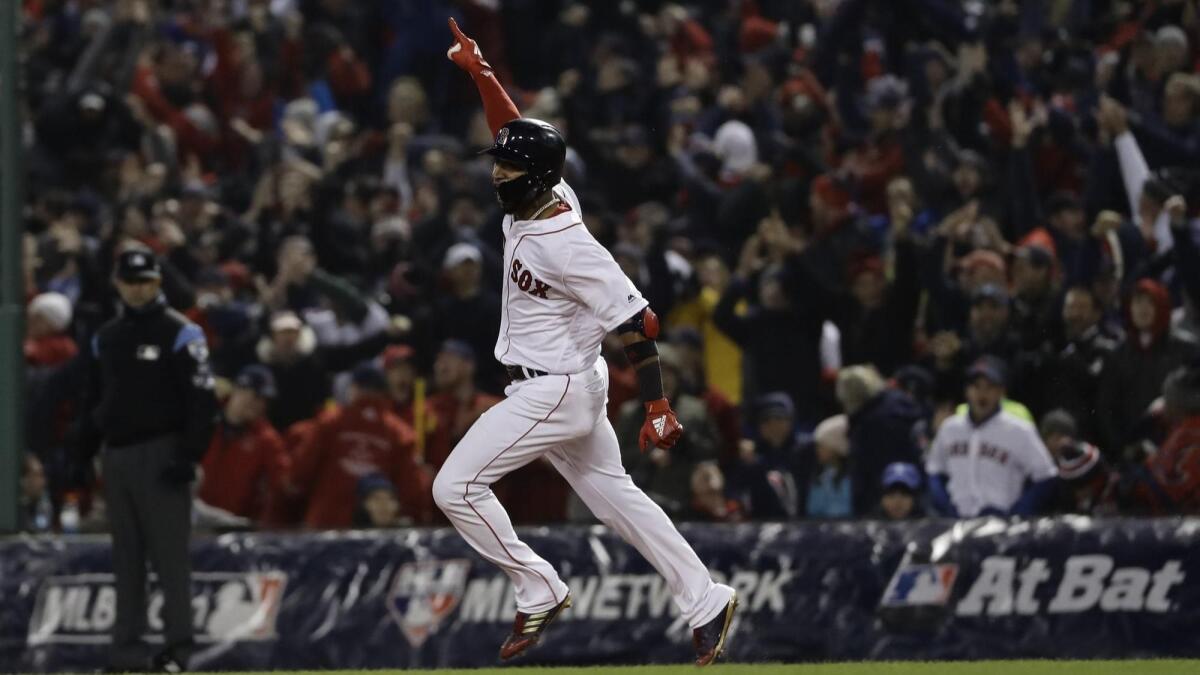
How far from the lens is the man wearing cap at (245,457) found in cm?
1238

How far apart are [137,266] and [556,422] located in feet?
9.84

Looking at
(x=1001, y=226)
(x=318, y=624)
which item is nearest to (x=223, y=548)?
(x=318, y=624)

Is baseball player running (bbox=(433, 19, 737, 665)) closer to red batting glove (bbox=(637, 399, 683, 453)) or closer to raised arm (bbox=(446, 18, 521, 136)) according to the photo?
red batting glove (bbox=(637, 399, 683, 453))

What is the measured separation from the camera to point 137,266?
A: 33.2ft

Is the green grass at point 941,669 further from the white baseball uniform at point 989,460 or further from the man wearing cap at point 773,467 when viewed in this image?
the man wearing cap at point 773,467

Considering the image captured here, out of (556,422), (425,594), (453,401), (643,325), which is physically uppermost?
(643,325)

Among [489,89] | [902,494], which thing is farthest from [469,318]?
[489,89]

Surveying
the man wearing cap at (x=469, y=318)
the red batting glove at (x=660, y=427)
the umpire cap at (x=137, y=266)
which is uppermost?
the umpire cap at (x=137, y=266)

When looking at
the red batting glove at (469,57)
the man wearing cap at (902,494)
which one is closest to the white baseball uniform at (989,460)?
the man wearing cap at (902,494)

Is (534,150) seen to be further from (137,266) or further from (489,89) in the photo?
(137,266)

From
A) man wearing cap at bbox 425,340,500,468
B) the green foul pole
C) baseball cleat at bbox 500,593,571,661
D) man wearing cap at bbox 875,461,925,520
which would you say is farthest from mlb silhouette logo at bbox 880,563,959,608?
the green foul pole

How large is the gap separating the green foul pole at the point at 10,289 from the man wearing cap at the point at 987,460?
4.65 m

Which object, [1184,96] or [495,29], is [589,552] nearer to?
[1184,96]

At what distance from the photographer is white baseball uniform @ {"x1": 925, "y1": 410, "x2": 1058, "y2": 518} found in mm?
10977
